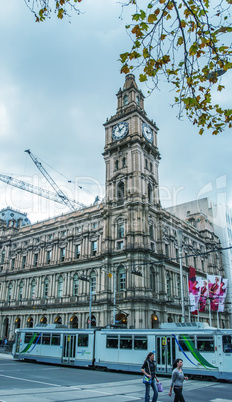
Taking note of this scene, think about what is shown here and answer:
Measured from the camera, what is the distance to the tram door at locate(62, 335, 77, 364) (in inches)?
1153

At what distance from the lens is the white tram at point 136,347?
21953 millimetres

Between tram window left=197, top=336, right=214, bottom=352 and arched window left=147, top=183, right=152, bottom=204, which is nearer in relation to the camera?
tram window left=197, top=336, right=214, bottom=352

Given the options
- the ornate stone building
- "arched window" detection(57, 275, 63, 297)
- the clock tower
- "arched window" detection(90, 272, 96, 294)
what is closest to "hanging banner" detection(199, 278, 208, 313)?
the ornate stone building

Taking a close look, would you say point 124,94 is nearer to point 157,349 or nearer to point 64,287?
point 64,287

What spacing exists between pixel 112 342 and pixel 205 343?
7.86 m

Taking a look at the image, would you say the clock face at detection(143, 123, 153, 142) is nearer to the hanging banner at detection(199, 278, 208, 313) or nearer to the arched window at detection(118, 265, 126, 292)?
the arched window at detection(118, 265, 126, 292)

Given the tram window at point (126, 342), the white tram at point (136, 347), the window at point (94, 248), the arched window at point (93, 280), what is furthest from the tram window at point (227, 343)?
the window at point (94, 248)

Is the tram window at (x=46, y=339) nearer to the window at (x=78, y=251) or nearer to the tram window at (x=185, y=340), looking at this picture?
the tram window at (x=185, y=340)

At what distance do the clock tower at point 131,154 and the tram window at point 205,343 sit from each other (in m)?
29.1

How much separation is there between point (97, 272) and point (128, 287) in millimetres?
7263

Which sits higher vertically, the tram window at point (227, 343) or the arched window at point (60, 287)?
the arched window at point (60, 287)

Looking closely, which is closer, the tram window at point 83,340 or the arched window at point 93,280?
the tram window at point 83,340

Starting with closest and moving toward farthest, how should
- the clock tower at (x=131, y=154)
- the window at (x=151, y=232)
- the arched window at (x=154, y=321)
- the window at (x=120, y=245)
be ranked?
the arched window at (x=154, y=321)
the window at (x=120, y=245)
the window at (x=151, y=232)
the clock tower at (x=131, y=154)

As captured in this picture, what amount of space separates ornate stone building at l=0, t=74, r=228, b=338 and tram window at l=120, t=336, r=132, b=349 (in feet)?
52.2
